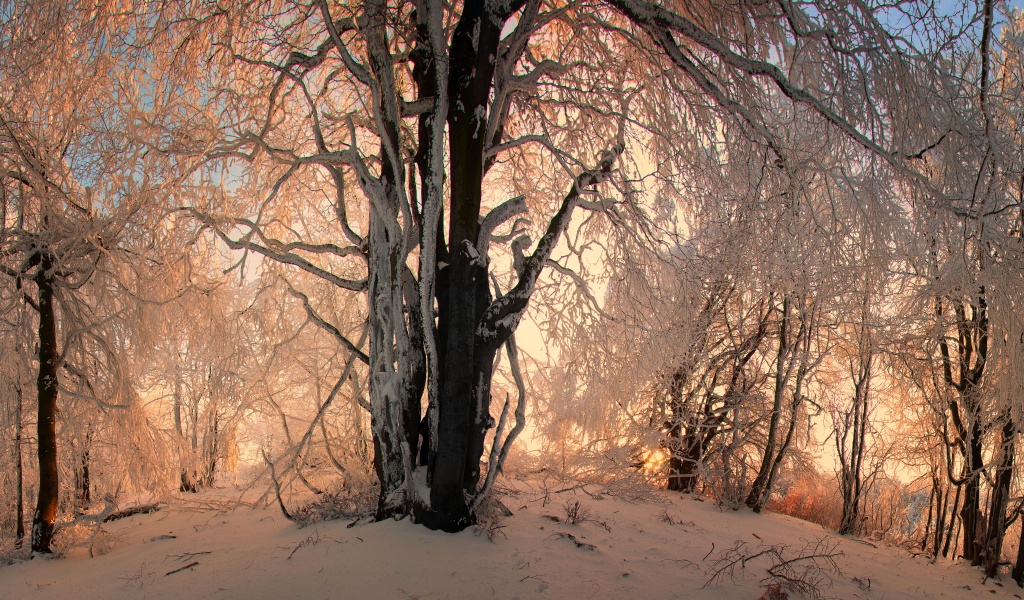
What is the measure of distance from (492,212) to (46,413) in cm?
513

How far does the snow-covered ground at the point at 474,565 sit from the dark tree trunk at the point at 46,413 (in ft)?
1.36

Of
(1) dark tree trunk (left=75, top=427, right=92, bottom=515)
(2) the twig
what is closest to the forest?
(1) dark tree trunk (left=75, top=427, right=92, bottom=515)

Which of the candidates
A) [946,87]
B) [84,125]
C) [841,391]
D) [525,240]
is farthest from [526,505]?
[841,391]

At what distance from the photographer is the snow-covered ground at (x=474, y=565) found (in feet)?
12.8

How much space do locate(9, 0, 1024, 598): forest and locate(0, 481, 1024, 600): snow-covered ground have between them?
431 millimetres

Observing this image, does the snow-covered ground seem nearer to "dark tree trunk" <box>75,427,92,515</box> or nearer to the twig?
the twig

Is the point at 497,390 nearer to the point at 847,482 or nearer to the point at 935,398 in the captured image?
the point at 847,482

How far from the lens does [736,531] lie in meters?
6.64

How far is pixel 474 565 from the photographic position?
4.14 meters

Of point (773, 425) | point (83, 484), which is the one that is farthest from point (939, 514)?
point (83, 484)

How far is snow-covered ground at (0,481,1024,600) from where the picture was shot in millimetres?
3889

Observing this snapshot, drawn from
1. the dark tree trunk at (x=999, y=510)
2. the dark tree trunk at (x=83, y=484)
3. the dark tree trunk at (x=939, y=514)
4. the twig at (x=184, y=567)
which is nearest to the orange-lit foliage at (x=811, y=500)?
the dark tree trunk at (x=939, y=514)

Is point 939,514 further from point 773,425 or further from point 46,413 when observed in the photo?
point 46,413

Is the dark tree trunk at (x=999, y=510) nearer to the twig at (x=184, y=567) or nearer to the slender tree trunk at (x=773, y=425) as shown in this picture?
the slender tree trunk at (x=773, y=425)
